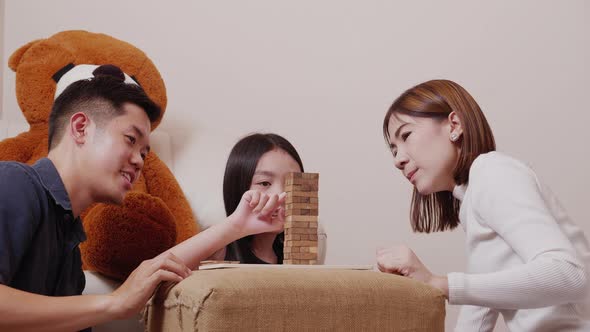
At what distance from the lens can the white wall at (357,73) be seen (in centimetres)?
196

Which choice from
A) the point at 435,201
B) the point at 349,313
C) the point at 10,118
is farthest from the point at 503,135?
the point at 10,118

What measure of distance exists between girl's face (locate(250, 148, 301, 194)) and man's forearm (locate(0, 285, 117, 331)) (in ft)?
2.09

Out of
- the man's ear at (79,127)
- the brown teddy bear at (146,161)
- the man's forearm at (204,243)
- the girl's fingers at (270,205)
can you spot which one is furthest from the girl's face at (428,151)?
the man's ear at (79,127)

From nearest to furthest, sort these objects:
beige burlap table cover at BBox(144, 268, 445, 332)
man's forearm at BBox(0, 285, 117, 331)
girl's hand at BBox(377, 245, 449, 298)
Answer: beige burlap table cover at BBox(144, 268, 445, 332) → man's forearm at BBox(0, 285, 117, 331) → girl's hand at BBox(377, 245, 449, 298)

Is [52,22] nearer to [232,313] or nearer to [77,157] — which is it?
[77,157]

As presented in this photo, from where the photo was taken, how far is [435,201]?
145 centimetres

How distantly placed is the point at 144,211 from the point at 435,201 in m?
0.61

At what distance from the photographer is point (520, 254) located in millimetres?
1064

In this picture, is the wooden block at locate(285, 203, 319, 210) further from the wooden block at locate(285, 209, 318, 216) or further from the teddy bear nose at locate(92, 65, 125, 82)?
the teddy bear nose at locate(92, 65, 125, 82)

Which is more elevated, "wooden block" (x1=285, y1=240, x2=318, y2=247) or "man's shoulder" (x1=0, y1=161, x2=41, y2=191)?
"man's shoulder" (x1=0, y1=161, x2=41, y2=191)

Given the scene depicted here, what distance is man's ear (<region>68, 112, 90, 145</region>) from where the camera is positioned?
3.76 feet

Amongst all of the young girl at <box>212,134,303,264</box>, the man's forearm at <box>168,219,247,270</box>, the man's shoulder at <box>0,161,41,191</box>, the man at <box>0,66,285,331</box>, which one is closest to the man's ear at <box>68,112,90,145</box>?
the man at <box>0,66,285,331</box>

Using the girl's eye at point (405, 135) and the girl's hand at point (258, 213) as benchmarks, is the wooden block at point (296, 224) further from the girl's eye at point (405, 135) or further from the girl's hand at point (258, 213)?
the girl's eye at point (405, 135)

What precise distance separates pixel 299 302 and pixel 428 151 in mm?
564
